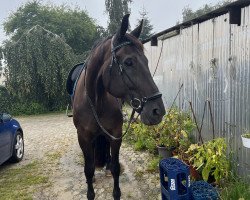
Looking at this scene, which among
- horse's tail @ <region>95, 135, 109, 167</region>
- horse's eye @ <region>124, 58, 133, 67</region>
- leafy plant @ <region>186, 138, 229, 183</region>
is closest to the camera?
horse's eye @ <region>124, 58, 133, 67</region>

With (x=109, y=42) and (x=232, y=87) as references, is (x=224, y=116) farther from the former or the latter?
(x=109, y=42)

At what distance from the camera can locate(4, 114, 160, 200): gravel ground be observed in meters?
4.80

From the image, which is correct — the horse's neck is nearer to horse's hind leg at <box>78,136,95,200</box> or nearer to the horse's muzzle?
horse's hind leg at <box>78,136,95,200</box>

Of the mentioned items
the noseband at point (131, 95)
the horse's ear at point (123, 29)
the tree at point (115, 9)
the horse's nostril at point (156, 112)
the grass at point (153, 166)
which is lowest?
the grass at point (153, 166)

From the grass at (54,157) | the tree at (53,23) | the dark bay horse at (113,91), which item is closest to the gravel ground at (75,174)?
the grass at (54,157)

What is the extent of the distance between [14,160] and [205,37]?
4753 mm

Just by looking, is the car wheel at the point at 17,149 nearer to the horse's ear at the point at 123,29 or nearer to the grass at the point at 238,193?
the horse's ear at the point at 123,29

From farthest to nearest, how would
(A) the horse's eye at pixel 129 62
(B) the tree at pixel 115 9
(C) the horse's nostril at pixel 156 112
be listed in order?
(B) the tree at pixel 115 9 < (A) the horse's eye at pixel 129 62 < (C) the horse's nostril at pixel 156 112

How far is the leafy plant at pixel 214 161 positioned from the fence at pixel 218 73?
297mm

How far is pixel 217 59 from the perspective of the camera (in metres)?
5.24

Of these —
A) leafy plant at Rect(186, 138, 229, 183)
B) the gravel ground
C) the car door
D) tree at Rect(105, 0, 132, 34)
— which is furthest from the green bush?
tree at Rect(105, 0, 132, 34)

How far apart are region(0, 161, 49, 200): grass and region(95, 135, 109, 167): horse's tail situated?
39.1 inches

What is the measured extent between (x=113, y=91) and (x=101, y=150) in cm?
234

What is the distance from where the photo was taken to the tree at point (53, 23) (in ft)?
80.4
